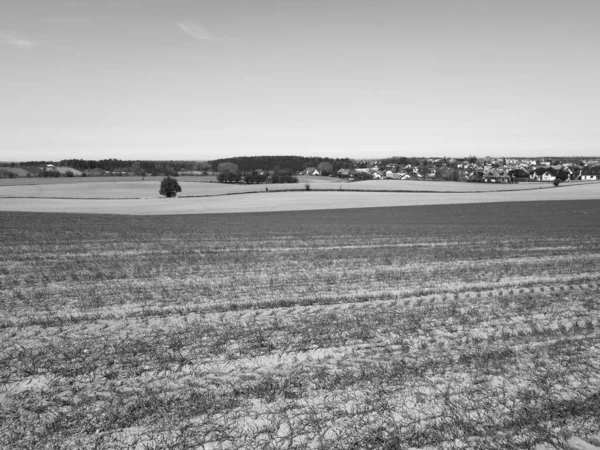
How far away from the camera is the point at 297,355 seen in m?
7.37

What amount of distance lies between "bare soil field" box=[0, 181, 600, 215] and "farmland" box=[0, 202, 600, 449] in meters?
41.0

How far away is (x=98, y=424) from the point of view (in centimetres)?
538

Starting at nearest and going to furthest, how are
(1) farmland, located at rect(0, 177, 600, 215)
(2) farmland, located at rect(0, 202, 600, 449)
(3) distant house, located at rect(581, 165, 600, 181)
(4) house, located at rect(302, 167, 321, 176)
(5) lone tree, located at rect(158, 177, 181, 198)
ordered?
(2) farmland, located at rect(0, 202, 600, 449) < (1) farmland, located at rect(0, 177, 600, 215) < (5) lone tree, located at rect(158, 177, 181, 198) < (3) distant house, located at rect(581, 165, 600, 181) < (4) house, located at rect(302, 167, 321, 176)

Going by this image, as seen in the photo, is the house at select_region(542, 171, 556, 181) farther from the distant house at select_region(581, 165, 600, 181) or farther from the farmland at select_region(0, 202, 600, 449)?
the farmland at select_region(0, 202, 600, 449)

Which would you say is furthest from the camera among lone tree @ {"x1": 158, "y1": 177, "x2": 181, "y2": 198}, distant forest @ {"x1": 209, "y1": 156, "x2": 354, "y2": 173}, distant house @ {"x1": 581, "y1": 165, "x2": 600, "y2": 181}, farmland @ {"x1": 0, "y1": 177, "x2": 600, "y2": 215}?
distant forest @ {"x1": 209, "y1": 156, "x2": 354, "y2": 173}

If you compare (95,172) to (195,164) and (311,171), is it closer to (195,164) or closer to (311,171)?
(195,164)

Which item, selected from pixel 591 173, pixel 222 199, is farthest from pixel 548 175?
pixel 222 199

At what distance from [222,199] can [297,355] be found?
2479 inches

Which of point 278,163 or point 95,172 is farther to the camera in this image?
point 278,163

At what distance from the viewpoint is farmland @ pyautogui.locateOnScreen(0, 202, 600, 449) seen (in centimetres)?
529

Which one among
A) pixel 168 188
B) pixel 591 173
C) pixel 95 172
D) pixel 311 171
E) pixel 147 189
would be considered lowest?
pixel 147 189

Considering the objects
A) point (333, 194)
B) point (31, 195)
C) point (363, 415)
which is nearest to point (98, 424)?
point (363, 415)

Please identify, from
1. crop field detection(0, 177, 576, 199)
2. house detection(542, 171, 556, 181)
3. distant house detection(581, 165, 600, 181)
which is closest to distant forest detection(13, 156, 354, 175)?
crop field detection(0, 177, 576, 199)

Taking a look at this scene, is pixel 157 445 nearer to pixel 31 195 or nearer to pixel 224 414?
pixel 224 414
